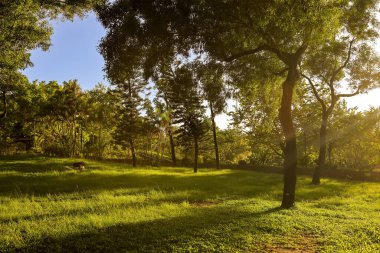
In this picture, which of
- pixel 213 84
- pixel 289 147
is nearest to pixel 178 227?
pixel 289 147

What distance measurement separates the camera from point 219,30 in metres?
13.7

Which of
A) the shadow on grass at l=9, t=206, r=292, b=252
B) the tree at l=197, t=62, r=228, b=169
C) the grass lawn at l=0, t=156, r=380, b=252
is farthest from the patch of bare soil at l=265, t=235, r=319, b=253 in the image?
the tree at l=197, t=62, r=228, b=169

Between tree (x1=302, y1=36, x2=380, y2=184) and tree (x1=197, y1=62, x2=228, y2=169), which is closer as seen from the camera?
tree (x1=197, y1=62, x2=228, y2=169)

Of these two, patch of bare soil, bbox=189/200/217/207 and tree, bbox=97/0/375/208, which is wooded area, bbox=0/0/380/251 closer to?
tree, bbox=97/0/375/208

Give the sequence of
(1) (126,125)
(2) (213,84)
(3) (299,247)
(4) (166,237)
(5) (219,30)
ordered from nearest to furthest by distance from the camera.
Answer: (3) (299,247), (4) (166,237), (5) (219,30), (2) (213,84), (1) (126,125)

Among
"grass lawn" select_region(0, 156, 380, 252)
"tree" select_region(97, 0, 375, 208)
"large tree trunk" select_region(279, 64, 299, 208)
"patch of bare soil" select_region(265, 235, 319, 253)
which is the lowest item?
"patch of bare soil" select_region(265, 235, 319, 253)

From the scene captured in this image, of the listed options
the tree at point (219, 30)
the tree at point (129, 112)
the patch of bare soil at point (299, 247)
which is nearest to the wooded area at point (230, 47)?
the tree at point (219, 30)

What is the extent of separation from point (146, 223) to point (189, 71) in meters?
7.56

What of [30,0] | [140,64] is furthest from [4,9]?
[140,64]

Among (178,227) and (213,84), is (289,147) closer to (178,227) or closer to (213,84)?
(213,84)

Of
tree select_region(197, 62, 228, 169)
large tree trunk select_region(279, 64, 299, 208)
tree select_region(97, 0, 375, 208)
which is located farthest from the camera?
tree select_region(197, 62, 228, 169)

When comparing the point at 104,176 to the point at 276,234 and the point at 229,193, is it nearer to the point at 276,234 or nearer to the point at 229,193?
the point at 229,193

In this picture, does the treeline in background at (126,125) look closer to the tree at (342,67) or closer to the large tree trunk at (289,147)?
the tree at (342,67)

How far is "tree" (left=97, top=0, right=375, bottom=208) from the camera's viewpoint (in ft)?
39.3
